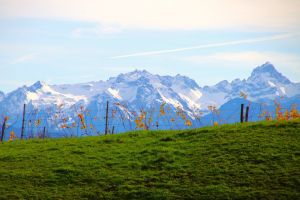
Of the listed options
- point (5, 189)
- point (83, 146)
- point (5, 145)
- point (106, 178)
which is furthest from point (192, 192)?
point (5, 145)

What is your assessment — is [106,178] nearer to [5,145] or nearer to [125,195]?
[125,195]

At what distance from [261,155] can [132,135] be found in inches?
366

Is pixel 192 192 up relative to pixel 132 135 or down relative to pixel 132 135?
down

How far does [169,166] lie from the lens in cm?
2362

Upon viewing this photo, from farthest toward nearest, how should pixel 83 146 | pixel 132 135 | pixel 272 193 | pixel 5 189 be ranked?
1. pixel 132 135
2. pixel 83 146
3. pixel 5 189
4. pixel 272 193

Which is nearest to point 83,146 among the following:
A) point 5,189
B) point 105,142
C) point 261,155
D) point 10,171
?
point 105,142

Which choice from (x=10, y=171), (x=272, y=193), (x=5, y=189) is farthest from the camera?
(x=10, y=171)

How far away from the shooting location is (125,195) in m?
21.0

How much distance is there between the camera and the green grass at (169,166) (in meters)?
20.8

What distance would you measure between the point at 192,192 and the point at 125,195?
8.03ft

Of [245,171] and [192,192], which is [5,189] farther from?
[245,171]

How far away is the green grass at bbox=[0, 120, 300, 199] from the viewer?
68.2 ft

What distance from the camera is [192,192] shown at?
20.5 meters

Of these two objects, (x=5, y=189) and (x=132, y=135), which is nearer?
(x=5, y=189)
